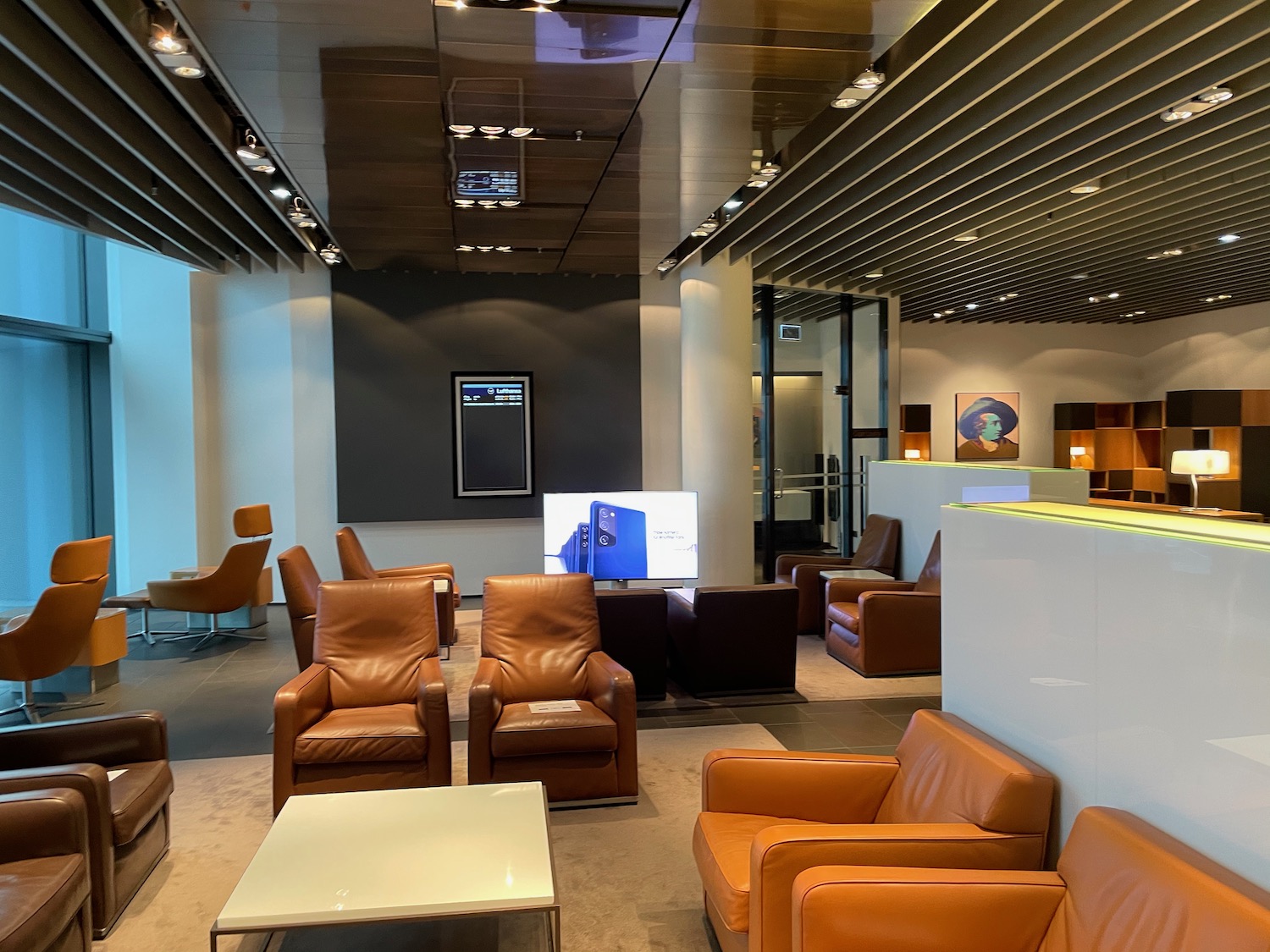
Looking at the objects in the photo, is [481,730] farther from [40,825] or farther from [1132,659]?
[1132,659]

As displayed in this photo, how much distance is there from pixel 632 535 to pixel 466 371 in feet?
11.3

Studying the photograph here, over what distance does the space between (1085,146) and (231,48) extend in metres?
4.43

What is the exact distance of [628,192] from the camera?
6043 millimetres

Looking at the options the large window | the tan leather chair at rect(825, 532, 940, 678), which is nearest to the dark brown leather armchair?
the tan leather chair at rect(825, 532, 940, 678)

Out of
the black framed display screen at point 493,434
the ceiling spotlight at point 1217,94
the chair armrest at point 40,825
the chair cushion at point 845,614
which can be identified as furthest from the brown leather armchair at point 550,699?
the black framed display screen at point 493,434

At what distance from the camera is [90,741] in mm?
3510

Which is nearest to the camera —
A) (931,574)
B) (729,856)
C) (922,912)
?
(922,912)

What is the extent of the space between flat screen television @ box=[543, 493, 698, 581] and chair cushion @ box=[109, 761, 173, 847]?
10.2 ft

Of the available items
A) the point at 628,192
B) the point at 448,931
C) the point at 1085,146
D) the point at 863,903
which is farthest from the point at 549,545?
the point at 863,903

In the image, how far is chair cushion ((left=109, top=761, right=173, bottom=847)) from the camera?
3.12 meters

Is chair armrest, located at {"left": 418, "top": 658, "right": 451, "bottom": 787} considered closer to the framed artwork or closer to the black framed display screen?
the black framed display screen

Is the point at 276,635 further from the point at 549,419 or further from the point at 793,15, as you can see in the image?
the point at 793,15

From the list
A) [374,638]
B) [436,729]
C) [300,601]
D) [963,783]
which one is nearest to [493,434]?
[300,601]

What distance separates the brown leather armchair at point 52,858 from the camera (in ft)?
8.38
